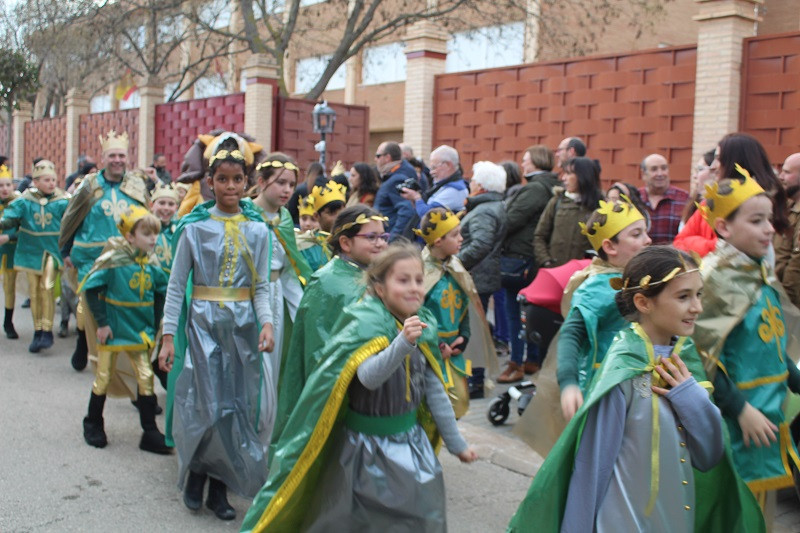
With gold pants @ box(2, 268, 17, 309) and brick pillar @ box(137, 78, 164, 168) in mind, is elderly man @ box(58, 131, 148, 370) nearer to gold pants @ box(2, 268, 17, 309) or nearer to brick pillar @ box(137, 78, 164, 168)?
gold pants @ box(2, 268, 17, 309)

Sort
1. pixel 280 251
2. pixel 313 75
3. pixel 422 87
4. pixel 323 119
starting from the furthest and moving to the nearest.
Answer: pixel 313 75 → pixel 323 119 → pixel 422 87 → pixel 280 251

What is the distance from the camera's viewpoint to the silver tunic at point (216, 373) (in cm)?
542

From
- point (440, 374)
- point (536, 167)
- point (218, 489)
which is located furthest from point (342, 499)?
point (536, 167)

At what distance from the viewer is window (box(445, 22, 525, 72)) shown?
28.1m

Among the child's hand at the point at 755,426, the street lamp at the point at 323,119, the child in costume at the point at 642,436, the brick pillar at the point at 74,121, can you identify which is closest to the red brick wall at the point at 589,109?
the street lamp at the point at 323,119

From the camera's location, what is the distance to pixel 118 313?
6883 mm

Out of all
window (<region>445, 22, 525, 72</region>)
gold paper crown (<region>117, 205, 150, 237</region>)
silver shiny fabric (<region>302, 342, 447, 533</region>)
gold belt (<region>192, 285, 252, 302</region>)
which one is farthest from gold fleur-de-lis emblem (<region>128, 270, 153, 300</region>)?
window (<region>445, 22, 525, 72</region>)

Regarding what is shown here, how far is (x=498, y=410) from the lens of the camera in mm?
7391

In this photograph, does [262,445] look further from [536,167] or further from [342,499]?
[536,167]

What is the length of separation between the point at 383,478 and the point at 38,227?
8.58 metres

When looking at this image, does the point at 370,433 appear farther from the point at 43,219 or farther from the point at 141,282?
the point at 43,219

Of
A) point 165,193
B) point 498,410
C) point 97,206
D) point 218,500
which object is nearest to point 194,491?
point 218,500

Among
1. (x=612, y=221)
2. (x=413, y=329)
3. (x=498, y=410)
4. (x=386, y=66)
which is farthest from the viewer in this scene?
(x=386, y=66)

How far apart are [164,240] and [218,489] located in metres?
3.16
